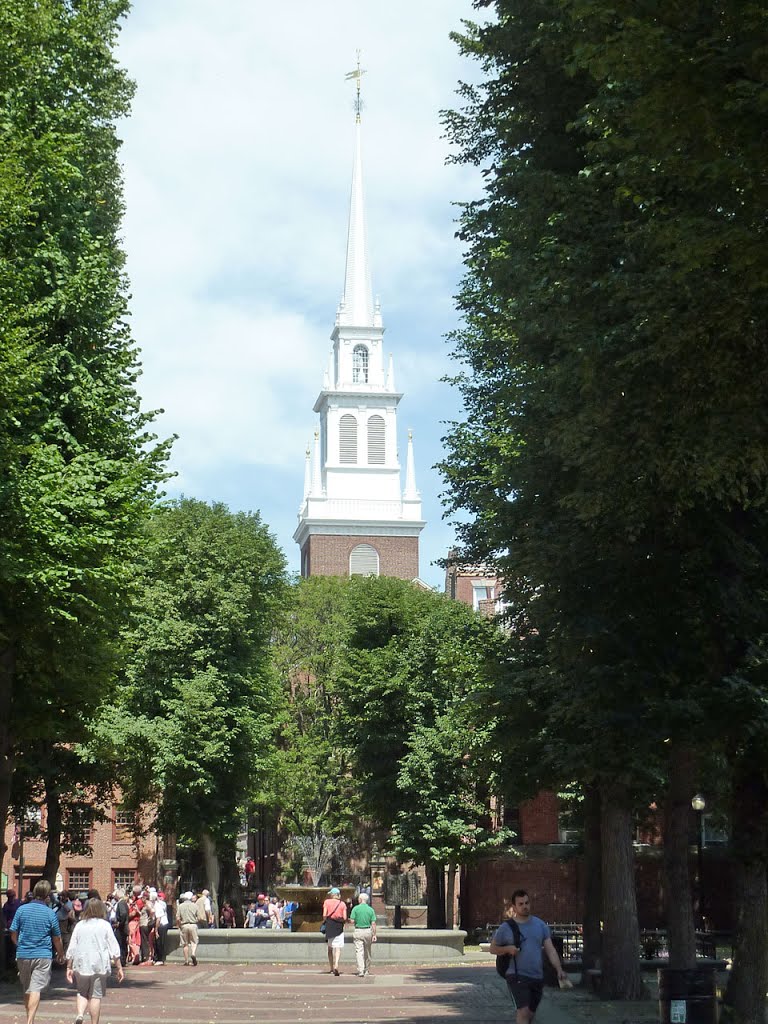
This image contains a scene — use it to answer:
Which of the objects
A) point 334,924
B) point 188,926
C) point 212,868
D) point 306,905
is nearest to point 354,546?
point 212,868

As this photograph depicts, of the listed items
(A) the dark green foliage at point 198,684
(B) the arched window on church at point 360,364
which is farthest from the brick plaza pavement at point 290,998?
(B) the arched window on church at point 360,364

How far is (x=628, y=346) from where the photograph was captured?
572 inches

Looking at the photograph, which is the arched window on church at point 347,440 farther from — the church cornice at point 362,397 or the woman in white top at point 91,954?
the woman in white top at point 91,954

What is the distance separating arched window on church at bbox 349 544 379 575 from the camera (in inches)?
3666

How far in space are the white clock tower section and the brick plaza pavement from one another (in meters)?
60.0

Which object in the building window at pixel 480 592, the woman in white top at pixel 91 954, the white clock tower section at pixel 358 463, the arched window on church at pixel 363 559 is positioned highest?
the white clock tower section at pixel 358 463

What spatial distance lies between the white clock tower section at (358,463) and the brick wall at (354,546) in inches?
2.7

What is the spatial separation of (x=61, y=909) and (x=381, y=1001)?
48.9ft

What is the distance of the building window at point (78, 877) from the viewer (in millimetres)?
64688

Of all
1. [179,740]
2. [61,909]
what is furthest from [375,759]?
[61,909]

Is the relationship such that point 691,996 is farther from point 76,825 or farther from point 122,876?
point 122,876

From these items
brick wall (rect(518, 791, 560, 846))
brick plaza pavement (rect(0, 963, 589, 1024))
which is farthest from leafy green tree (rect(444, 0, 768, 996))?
brick wall (rect(518, 791, 560, 846))

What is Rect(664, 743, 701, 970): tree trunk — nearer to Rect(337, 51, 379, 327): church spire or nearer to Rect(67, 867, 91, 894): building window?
Rect(67, 867, 91, 894): building window

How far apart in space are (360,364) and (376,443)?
6299 mm
